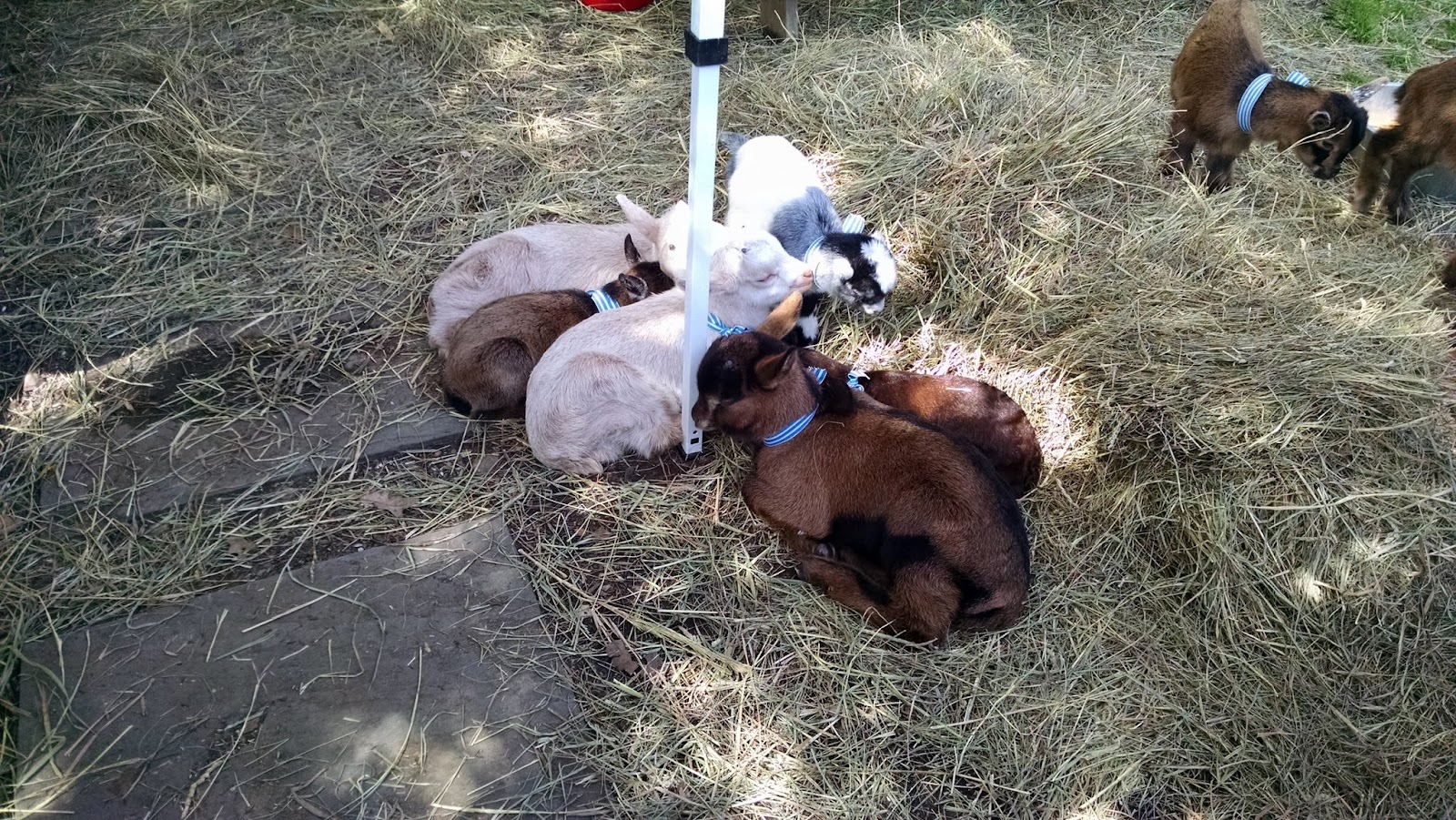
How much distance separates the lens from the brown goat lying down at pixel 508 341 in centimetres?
426

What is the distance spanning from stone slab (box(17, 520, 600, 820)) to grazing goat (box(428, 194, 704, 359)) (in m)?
1.53

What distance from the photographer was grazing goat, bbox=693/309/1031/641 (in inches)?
136

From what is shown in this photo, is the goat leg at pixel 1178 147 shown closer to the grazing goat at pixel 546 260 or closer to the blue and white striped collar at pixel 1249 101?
the blue and white striped collar at pixel 1249 101

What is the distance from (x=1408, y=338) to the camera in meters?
4.11

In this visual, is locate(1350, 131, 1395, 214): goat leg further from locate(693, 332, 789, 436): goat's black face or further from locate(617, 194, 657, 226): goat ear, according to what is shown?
locate(617, 194, 657, 226): goat ear

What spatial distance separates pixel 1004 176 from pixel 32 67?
257 inches

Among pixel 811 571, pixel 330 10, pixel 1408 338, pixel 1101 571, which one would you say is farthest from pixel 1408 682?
pixel 330 10

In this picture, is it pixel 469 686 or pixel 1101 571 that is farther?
pixel 1101 571

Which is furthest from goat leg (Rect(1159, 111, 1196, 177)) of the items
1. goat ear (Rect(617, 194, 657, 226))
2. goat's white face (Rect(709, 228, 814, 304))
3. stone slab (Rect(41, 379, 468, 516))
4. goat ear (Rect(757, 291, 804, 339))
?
stone slab (Rect(41, 379, 468, 516))

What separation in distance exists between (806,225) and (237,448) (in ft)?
10.4

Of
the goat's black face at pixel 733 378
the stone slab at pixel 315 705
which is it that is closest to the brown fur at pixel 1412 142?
the goat's black face at pixel 733 378

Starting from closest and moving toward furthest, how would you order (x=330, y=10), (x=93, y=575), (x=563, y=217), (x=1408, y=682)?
(x=1408, y=682), (x=93, y=575), (x=563, y=217), (x=330, y=10)

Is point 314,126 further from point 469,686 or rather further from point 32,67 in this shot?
point 469,686

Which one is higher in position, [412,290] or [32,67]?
[32,67]
